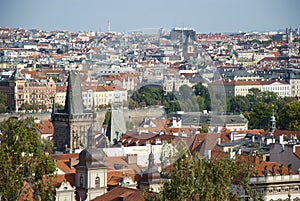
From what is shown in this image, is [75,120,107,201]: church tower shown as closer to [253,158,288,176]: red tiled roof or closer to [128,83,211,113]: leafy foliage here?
[253,158,288,176]: red tiled roof

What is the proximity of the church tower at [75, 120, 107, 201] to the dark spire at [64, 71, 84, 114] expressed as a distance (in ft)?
37.4

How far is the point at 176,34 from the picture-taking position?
22578 mm

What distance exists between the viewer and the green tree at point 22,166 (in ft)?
66.6

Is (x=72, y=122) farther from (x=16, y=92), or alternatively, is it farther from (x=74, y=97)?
(x=16, y=92)

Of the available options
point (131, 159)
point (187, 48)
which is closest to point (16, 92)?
point (131, 159)

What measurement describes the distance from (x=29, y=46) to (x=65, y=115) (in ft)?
395

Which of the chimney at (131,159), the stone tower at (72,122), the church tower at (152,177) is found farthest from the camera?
the stone tower at (72,122)

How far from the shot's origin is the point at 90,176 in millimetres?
29703

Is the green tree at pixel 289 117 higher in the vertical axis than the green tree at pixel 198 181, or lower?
lower

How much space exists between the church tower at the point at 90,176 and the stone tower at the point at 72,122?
1055 cm

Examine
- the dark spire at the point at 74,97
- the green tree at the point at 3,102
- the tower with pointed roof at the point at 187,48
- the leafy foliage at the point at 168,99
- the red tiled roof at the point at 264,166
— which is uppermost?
the tower with pointed roof at the point at 187,48

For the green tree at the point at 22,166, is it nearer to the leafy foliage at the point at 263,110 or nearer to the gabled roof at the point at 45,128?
the leafy foliage at the point at 263,110

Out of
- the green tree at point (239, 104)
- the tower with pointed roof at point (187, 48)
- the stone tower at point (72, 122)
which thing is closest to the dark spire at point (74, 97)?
the stone tower at point (72, 122)

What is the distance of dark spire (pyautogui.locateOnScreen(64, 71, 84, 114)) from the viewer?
41906 mm
